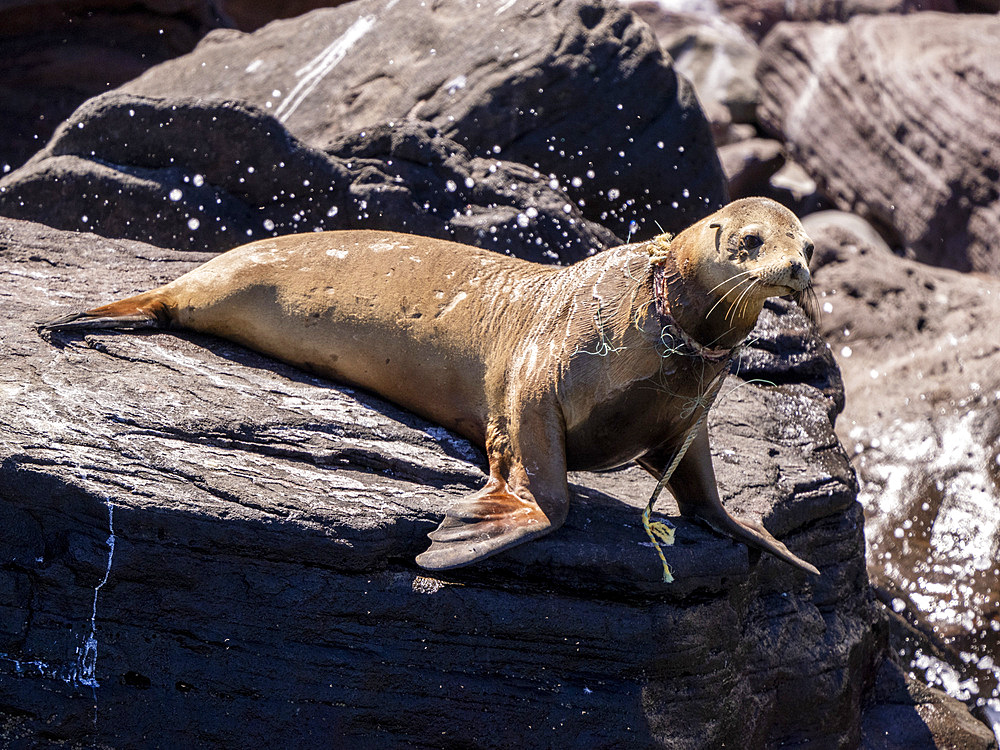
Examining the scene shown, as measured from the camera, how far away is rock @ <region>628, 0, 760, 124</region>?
14742 millimetres

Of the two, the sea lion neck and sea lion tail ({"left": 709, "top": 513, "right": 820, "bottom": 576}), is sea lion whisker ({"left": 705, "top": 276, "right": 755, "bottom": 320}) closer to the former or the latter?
the sea lion neck

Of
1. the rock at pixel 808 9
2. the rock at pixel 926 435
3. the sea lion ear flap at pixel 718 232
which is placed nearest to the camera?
the sea lion ear flap at pixel 718 232

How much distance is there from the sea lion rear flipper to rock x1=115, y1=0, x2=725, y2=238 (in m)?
3.53

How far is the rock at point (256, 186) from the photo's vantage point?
236 inches

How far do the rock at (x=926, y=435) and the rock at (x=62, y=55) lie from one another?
6.96m

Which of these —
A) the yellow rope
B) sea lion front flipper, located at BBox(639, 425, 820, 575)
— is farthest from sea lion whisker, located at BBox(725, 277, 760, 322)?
sea lion front flipper, located at BBox(639, 425, 820, 575)

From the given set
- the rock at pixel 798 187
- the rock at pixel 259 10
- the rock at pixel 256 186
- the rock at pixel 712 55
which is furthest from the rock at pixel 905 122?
the rock at pixel 256 186

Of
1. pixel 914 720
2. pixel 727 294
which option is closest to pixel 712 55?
pixel 914 720

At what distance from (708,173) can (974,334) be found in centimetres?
209

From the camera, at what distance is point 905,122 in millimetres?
11891

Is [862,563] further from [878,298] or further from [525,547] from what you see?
[878,298]

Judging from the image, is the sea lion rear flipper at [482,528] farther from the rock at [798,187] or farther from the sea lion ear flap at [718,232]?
the rock at [798,187]

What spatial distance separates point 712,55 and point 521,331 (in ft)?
42.2

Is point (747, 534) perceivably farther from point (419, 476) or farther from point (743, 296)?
point (419, 476)
